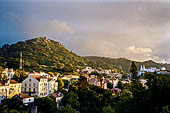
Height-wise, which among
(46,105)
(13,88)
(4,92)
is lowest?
(46,105)

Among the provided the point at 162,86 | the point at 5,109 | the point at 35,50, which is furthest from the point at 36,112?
the point at 35,50

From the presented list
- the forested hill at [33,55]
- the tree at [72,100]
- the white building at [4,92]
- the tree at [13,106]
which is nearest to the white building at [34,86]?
the white building at [4,92]

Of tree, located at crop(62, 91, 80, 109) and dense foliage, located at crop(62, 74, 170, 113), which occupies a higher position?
dense foliage, located at crop(62, 74, 170, 113)

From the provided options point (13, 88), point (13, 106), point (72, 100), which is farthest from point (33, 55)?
point (13, 106)

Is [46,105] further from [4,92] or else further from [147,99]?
[147,99]

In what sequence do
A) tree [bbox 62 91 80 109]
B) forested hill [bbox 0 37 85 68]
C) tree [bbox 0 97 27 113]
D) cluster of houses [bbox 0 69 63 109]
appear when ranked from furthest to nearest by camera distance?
forested hill [bbox 0 37 85 68] → tree [bbox 62 91 80 109] → cluster of houses [bbox 0 69 63 109] → tree [bbox 0 97 27 113]

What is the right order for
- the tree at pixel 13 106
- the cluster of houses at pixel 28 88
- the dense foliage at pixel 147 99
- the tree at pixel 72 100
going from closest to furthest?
the dense foliage at pixel 147 99
the tree at pixel 13 106
the cluster of houses at pixel 28 88
the tree at pixel 72 100

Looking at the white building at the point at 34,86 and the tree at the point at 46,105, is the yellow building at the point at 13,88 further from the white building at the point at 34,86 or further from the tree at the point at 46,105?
the tree at the point at 46,105

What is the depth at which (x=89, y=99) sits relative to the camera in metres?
26.5

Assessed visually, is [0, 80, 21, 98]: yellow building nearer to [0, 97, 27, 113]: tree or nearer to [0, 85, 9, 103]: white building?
[0, 85, 9, 103]: white building

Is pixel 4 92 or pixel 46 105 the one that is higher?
pixel 4 92

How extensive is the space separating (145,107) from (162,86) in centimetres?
184

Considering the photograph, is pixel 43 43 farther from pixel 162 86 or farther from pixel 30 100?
pixel 162 86

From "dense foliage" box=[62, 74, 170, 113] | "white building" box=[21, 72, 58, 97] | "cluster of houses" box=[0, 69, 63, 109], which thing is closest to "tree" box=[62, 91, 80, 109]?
"dense foliage" box=[62, 74, 170, 113]
